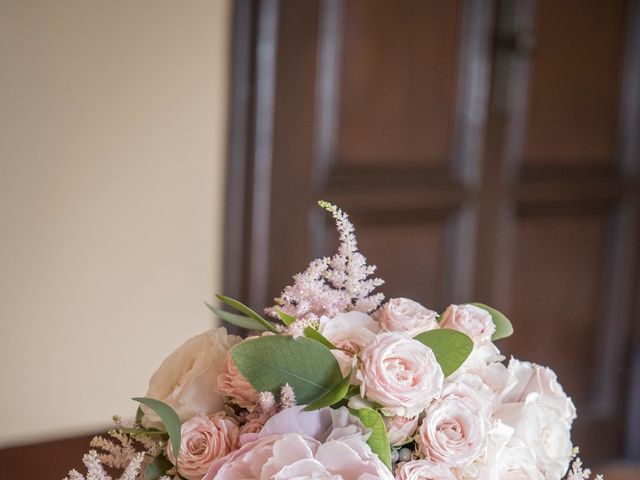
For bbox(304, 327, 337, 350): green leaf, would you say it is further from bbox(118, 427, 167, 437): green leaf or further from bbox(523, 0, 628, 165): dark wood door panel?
bbox(523, 0, 628, 165): dark wood door panel

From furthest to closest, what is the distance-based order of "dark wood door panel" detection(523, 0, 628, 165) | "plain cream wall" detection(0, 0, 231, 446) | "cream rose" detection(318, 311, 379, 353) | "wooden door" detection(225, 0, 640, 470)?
"dark wood door panel" detection(523, 0, 628, 165)
"wooden door" detection(225, 0, 640, 470)
"plain cream wall" detection(0, 0, 231, 446)
"cream rose" detection(318, 311, 379, 353)

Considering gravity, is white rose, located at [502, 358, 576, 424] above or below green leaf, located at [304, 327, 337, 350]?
below

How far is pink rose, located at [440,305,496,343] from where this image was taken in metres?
0.72

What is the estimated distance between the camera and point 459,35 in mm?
2238

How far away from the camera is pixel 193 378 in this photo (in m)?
0.69

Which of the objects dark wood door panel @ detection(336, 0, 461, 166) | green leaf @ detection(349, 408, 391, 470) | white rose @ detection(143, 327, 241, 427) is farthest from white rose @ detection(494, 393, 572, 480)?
dark wood door panel @ detection(336, 0, 461, 166)

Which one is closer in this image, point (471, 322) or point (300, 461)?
point (300, 461)

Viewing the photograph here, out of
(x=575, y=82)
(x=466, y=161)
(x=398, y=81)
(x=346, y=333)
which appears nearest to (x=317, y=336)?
(x=346, y=333)

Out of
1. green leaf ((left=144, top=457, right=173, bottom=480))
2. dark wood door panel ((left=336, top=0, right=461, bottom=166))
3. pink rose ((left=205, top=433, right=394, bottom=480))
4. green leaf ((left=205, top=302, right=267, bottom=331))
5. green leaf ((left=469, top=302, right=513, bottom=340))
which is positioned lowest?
green leaf ((left=144, top=457, right=173, bottom=480))

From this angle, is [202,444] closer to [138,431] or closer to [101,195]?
[138,431]

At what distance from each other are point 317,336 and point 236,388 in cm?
8

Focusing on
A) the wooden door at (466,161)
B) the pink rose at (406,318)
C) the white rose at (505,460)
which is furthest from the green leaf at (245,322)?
the wooden door at (466,161)

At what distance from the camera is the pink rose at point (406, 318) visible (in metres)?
0.70

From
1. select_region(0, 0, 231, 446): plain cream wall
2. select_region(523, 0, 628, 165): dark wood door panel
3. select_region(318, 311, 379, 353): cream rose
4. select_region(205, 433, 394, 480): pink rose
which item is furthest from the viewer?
select_region(523, 0, 628, 165): dark wood door panel
